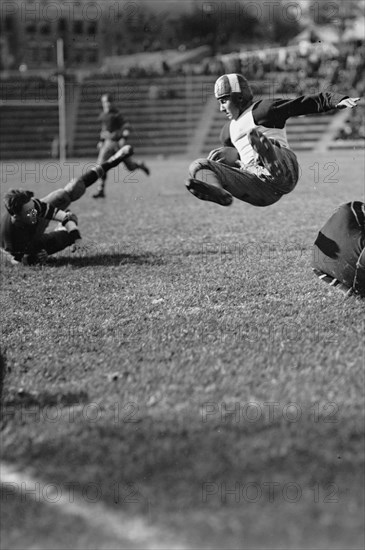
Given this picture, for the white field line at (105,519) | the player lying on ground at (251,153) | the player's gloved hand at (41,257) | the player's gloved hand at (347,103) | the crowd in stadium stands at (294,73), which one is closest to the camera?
the white field line at (105,519)

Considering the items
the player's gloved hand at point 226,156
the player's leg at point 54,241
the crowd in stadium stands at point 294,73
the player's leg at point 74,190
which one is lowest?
the crowd in stadium stands at point 294,73

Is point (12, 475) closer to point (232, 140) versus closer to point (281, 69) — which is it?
point (232, 140)

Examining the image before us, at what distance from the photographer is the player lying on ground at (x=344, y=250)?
6.70 metres

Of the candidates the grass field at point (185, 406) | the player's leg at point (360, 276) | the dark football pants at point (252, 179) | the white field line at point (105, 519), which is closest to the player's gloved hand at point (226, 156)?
the dark football pants at point (252, 179)

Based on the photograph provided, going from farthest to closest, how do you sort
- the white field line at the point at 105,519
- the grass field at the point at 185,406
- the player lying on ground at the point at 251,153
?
the player lying on ground at the point at 251,153
the grass field at the point at 185,406
the white field line at the point at 105,519

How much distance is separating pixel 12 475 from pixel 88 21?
65.8 metres

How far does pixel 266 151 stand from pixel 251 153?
56 centimetres

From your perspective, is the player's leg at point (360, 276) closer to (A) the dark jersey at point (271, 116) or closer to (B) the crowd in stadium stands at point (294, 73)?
(A) the dark jersey at point (271, 116)

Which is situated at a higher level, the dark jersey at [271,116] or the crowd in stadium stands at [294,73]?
the dark jersey at [271,116]

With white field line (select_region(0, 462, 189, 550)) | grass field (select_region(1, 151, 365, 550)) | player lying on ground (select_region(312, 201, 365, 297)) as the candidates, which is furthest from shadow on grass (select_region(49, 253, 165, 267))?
white field line (select_region(0, 462, 189, 550))

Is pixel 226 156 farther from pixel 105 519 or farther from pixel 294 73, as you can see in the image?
pixel 294 73

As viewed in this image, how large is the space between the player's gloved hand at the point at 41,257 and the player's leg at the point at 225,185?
252cm

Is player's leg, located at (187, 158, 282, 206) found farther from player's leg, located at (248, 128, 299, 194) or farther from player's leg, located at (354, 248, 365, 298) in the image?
player's leg, located at (354, 248, 365, 298)

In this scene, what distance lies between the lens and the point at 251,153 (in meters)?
8.21
